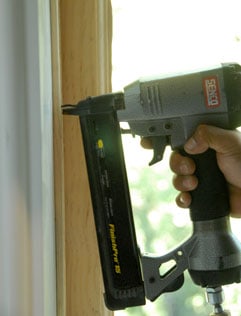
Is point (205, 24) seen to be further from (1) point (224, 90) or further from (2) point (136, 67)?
(1) point (224, 90)

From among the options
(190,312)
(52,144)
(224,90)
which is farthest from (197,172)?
(190,312)

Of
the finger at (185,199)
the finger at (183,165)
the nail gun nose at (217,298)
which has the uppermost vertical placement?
the finger at (183,165)

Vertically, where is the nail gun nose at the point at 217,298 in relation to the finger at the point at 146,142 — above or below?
below

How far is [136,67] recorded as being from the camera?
1.11 meters

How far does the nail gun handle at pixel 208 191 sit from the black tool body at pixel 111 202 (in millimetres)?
122

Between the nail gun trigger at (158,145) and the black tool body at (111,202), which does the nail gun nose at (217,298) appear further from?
the nail gun trigger at (158,145)

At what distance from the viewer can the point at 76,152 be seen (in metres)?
1.04

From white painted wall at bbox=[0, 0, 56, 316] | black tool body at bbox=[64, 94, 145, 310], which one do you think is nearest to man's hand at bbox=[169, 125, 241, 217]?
black tool body at bbox=[64, 94, 145, 310]

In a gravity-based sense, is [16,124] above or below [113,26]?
below

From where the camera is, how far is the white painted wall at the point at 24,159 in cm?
88

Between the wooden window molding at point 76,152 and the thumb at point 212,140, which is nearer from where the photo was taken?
the thumb at point 212,140

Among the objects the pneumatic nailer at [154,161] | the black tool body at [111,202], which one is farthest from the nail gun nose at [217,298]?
the black tool body at [111,202]

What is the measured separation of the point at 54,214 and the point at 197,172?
11.0 inches

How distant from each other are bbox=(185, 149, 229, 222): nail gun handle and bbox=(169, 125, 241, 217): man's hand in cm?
1
